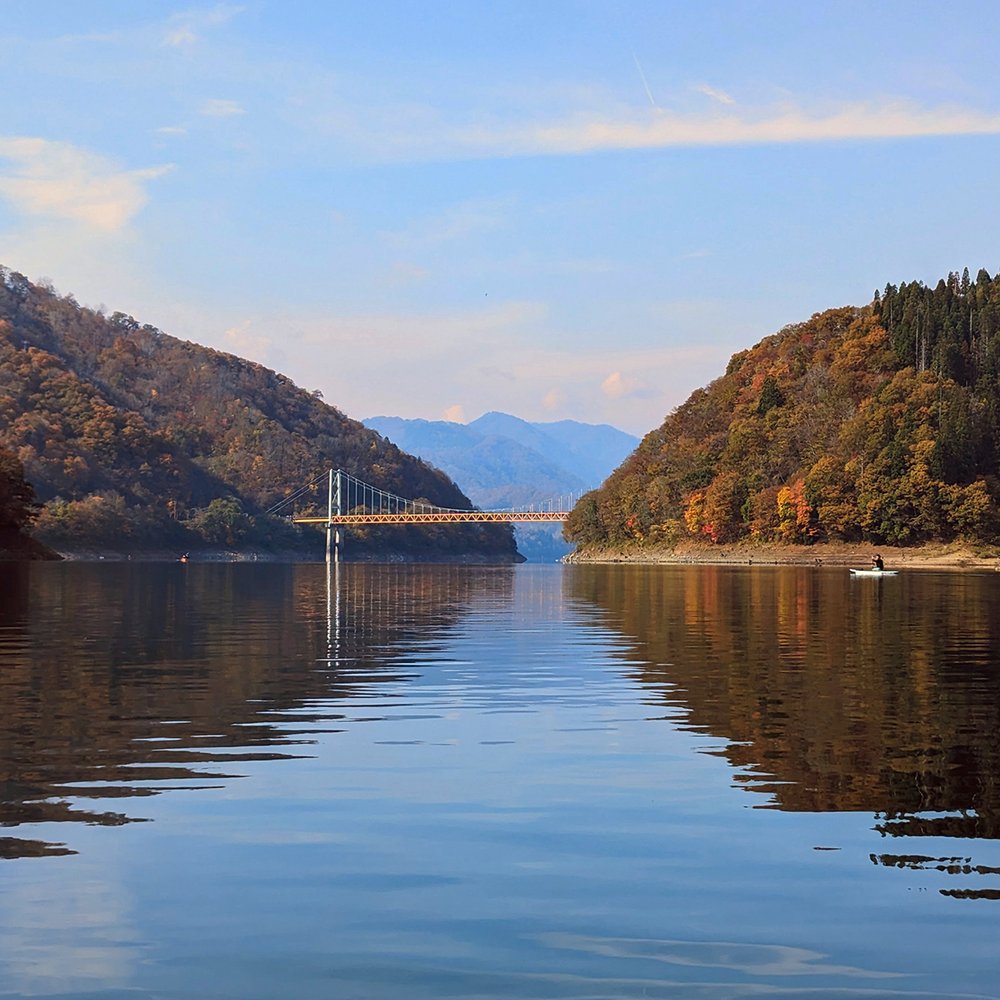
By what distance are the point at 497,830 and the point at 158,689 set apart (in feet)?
37.9

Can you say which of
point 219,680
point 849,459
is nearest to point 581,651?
point 219,680

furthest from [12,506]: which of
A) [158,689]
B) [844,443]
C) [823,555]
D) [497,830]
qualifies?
[497,830]

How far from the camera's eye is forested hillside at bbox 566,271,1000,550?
449 feet

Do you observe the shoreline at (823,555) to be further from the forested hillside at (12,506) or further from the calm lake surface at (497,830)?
the calm lake surface at (497,830)

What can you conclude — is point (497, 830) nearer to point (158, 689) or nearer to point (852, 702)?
point (852, 702)

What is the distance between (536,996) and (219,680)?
54.6ft

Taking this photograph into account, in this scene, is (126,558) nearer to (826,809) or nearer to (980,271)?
(980,271)

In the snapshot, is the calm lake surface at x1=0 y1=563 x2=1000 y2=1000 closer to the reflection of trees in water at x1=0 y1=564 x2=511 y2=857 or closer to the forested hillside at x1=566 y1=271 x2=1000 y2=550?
the reflection of trees in water at x1=0 y1=564 x2=511 y2=857

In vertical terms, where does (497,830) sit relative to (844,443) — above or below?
below

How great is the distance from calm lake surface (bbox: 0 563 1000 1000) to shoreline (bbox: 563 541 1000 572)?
99.5m

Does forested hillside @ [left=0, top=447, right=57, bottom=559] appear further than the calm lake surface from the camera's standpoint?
Yes

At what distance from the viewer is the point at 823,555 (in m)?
141

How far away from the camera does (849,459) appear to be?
147 meters

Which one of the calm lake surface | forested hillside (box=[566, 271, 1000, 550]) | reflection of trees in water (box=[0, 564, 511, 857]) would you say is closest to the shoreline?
forested hillside (box=[566, 271, 1000, 550])
